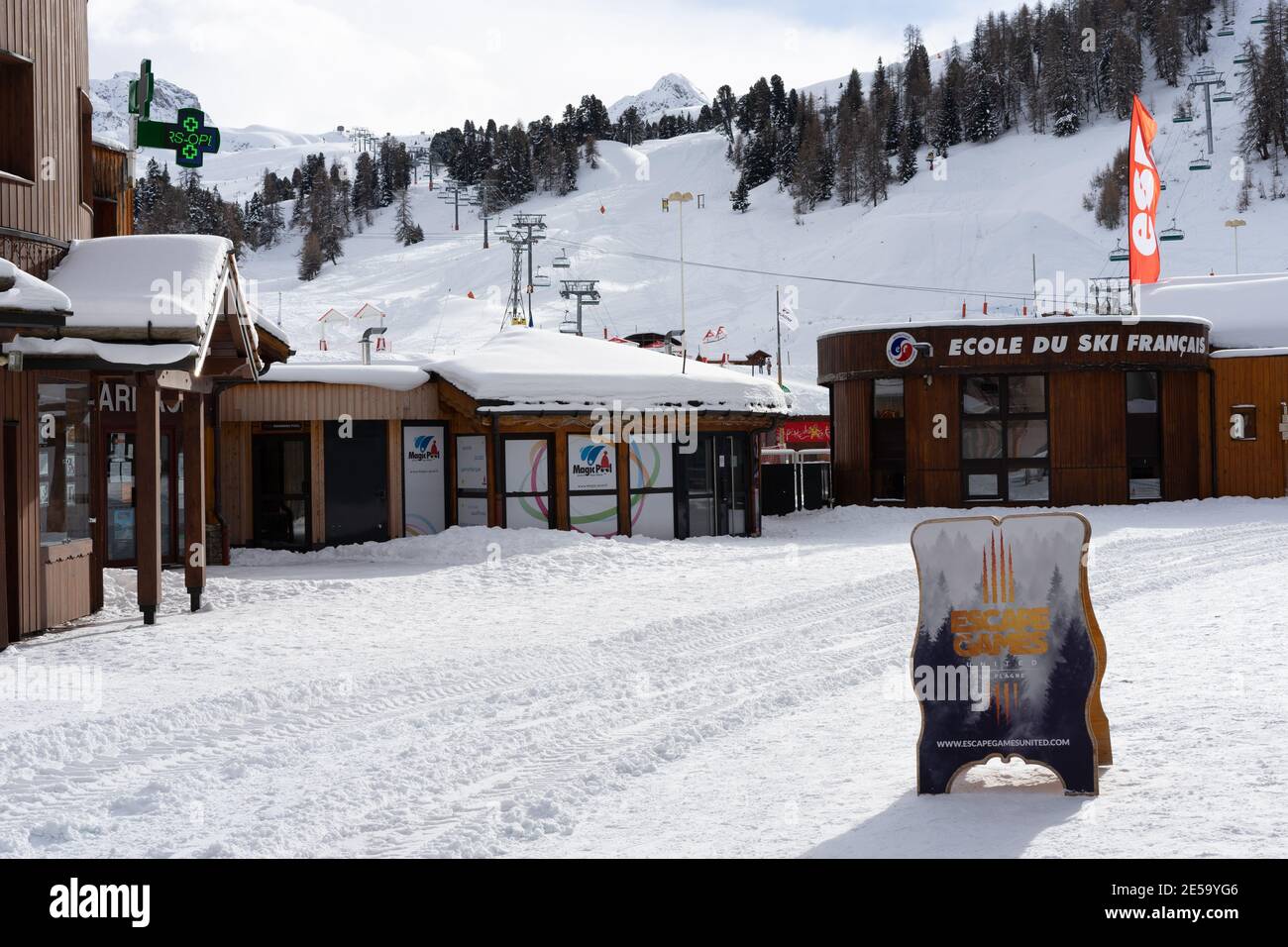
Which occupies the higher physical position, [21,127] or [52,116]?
[52,116]

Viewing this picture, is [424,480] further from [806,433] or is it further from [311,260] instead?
[311,260]

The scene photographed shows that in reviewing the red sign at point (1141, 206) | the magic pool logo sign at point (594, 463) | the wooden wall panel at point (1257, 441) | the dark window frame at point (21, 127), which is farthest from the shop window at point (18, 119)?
the red sign at point (1141, 206)

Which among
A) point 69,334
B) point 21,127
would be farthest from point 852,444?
point 21,127

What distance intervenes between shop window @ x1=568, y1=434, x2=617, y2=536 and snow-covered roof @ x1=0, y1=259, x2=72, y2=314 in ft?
34.7

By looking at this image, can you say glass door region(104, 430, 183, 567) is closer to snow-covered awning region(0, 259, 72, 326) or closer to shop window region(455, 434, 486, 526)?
shop window region(455, 434, 486, 526)

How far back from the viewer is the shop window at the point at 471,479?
64.0 ft

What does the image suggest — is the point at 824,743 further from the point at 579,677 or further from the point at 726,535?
the point at 726,535

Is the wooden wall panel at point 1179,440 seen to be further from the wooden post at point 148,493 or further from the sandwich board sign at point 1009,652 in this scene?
the sandwich board sign at point 1009,652

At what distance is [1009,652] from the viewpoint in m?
5.56

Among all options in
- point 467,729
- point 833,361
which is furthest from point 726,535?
point 467,729

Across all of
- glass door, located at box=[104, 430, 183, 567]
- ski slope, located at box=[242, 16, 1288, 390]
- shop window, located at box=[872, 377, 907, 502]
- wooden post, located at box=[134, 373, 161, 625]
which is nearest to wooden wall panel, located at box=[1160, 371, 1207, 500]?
shop window, located at box=[872, 377, 907, 502]

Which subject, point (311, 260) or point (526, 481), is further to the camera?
point (311, 260)

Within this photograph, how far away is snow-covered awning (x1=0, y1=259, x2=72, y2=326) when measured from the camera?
9.41 m

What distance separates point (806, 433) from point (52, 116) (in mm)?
28302
